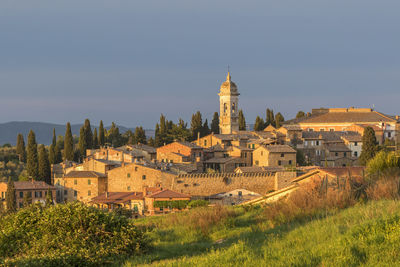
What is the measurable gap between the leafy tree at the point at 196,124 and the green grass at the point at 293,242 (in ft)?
171

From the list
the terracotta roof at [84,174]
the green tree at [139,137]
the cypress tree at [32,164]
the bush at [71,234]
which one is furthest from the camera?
the green tree at [139,137]

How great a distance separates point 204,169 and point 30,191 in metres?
14.0

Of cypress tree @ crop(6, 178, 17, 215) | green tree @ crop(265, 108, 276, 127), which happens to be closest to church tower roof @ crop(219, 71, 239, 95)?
green tree @ crop(265, 108, 276, 127)

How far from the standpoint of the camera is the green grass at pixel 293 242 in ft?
33.8

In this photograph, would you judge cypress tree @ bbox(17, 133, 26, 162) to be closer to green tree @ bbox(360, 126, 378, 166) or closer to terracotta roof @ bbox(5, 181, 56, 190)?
terracotta roof @ bbox(5, 181, 56, 190)

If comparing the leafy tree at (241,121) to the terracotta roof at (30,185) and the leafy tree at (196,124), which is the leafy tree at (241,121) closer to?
the leafy tree at (196,124)

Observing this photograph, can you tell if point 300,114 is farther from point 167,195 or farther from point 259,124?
point 167,195

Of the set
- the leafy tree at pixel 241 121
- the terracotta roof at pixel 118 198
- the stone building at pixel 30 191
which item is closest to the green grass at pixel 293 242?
the terracotta roof at pixel 118 198

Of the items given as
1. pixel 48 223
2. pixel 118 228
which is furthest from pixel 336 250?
pixel 48 223

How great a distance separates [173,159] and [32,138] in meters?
13.0

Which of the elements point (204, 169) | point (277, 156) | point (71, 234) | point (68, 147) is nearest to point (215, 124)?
point (68, 147)

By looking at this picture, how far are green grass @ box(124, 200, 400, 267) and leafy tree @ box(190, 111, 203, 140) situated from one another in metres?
52.1

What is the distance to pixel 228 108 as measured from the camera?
75.1 metres

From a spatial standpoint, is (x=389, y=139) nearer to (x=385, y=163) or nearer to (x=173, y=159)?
(x=173, y=159)
